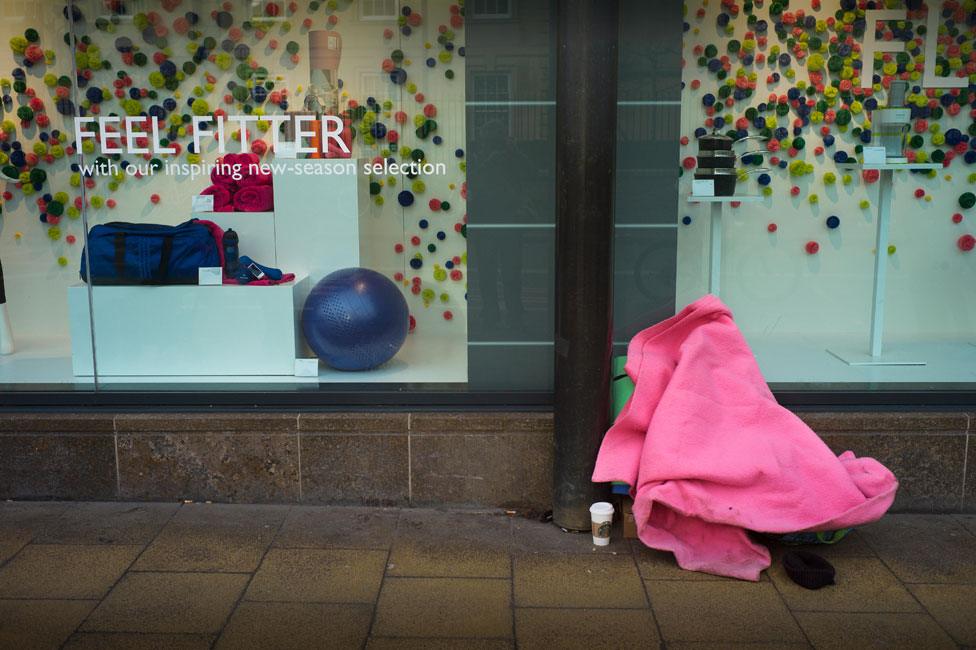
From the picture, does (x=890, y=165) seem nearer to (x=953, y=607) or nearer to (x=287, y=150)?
(x=953, y=607)

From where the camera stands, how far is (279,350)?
4.50 m

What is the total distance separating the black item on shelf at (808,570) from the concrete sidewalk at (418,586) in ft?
0.11

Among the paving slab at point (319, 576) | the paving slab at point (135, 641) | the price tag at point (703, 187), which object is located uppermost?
the price tag at point (703, 187)

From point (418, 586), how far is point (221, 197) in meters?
1.88

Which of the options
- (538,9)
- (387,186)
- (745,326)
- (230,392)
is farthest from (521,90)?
(230,392)

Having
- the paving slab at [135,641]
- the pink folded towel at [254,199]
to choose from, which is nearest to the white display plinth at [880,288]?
the pink folded towel at [254,199]

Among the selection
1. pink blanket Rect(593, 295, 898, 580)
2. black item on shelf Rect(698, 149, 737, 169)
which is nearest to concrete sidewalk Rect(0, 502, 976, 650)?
pink blanket Rect(593, 295, 898, 580)

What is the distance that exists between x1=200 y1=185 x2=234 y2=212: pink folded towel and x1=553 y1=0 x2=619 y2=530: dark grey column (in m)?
1.44

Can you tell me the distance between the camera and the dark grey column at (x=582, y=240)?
12.5ft

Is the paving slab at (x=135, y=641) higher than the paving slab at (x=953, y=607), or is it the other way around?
the paving slab at (x=135, y=641)

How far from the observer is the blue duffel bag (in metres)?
4.44

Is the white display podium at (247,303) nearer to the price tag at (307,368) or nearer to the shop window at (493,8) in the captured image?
the price tag at (307,368)

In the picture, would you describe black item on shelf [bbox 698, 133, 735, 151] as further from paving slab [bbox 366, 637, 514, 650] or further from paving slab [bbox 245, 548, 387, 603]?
paving slab [bbox 366, 637, 514, 650]

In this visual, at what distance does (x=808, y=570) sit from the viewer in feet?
11.8
